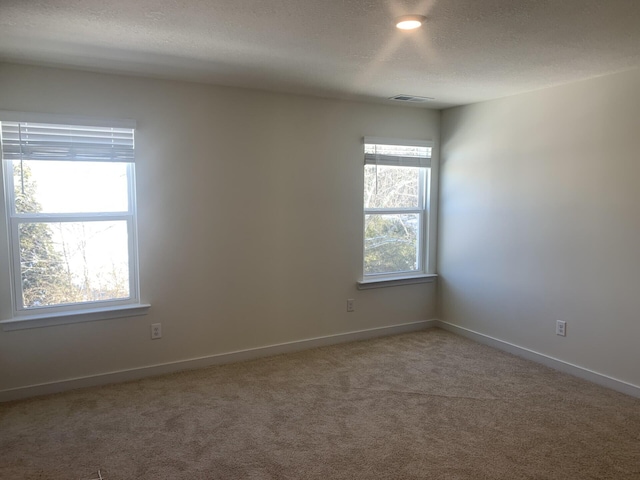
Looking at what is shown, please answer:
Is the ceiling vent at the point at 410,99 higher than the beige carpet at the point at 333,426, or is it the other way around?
the ceiling vent at the point at 410,99

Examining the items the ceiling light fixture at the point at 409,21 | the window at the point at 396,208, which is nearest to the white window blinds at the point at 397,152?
the window at the point at 396,208

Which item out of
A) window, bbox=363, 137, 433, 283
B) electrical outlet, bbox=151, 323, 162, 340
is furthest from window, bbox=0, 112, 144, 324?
window, bbox=363, 137, 433, 283

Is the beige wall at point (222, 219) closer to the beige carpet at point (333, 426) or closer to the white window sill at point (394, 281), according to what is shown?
the white window sill at point (394, 281)

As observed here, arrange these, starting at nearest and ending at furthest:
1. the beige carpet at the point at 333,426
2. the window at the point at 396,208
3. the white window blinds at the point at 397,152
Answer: the beige carpet at the point at 333,426 < the white window blinds at the point at 397,152 < the window at the point at 396,208

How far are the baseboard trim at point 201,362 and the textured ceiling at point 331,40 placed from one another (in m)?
2.17

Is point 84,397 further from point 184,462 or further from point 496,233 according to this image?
point 496,233

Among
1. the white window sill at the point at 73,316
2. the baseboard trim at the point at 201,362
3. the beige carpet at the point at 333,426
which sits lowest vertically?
the beige carpet at the point at 333,426

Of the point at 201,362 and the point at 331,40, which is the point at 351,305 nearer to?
the point at 201,362

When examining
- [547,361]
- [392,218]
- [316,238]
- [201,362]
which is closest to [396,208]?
[392,218]

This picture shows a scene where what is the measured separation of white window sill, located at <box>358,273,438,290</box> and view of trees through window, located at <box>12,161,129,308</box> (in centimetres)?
211

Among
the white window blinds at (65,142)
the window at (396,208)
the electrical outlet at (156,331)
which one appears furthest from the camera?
the window at (396,208)

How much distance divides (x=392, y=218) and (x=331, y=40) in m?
2.38

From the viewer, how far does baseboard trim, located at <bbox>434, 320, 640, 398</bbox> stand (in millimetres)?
3256

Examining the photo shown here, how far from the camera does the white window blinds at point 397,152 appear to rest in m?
4.37
